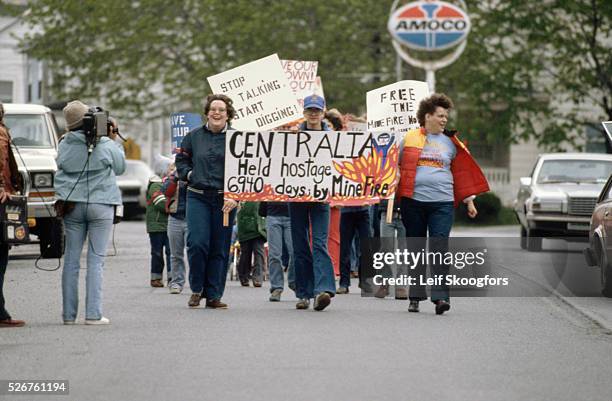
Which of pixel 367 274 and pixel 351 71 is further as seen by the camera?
pixel 351 71

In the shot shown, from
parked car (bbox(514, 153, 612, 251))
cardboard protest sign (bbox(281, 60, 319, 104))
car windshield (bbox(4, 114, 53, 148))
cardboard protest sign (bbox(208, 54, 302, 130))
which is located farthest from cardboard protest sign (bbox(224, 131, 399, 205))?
parked car (bbox(514, 153, 612, 251))

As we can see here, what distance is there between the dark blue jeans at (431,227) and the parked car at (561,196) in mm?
12005

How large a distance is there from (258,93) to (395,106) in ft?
5.41

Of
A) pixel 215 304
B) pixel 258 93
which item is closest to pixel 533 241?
pixel 258 93

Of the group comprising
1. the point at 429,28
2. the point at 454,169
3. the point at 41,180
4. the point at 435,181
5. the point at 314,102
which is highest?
the point at 429,28

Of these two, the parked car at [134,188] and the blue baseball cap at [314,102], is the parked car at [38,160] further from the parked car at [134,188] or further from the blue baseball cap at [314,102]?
the parked car at [134,188]

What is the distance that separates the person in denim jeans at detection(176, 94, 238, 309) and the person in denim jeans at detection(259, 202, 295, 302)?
124 cm

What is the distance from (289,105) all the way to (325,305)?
13.4ft

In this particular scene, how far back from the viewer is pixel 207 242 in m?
13.8

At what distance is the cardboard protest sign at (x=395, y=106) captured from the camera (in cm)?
1753

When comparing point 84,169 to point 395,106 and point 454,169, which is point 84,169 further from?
point 395,106

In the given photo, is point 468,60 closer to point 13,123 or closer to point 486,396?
point 13,123

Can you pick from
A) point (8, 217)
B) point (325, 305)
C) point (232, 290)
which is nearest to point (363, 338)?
point (325, 305)

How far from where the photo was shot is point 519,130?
151ft
